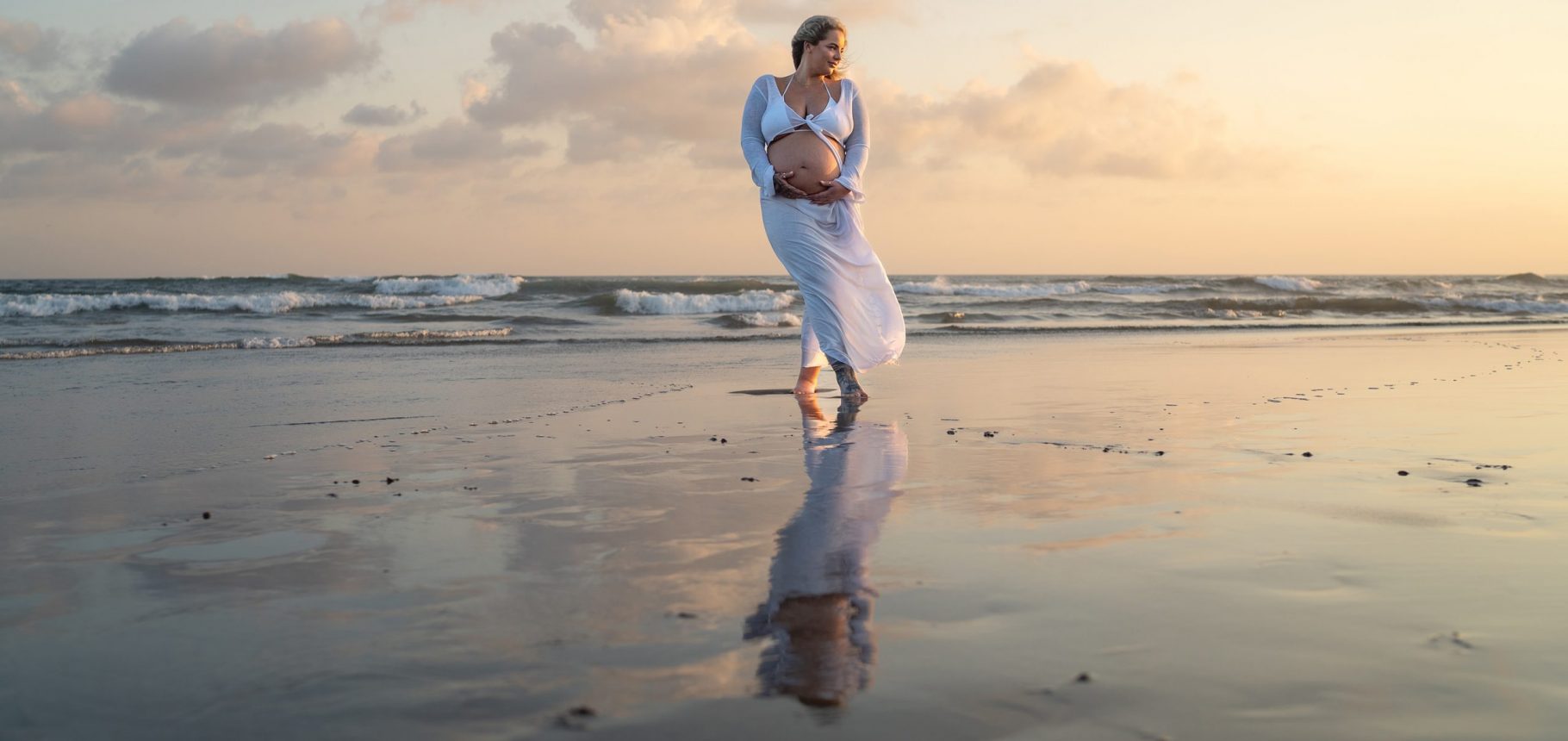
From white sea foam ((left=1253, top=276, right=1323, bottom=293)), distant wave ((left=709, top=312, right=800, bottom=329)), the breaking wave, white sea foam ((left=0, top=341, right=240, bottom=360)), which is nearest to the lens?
white sea foam ((left=0, top=341, right=240, bottom=360))

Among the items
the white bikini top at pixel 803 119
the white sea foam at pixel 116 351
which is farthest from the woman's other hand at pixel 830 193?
the white sea foam at pixel 116 351

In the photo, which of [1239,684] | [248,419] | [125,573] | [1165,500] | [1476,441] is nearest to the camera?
[1239,684]

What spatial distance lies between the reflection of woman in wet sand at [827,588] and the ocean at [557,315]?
816 cm

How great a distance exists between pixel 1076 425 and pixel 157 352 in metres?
9.04

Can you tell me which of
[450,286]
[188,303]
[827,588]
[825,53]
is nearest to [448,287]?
[450,286]

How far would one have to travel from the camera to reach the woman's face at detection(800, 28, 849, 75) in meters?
5.87

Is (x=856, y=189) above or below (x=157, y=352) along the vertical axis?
above

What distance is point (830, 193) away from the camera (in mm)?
6180

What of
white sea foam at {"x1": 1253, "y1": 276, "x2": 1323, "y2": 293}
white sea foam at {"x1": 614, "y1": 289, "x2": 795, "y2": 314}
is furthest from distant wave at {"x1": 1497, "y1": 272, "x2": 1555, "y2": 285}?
white sea foam at {"x1": 614, "y1": 289, "x2": 795, "y2": 314}

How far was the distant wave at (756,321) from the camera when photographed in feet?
52.1

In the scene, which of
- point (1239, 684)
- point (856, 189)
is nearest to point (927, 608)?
point (1239, 684)

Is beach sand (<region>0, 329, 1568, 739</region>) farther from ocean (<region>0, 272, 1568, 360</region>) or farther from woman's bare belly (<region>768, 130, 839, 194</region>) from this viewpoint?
ocean (<region>0, 272, 1568, 360</region>)

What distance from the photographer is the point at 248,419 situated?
17.9 feet

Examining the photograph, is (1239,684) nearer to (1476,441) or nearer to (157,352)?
(1476,441)
